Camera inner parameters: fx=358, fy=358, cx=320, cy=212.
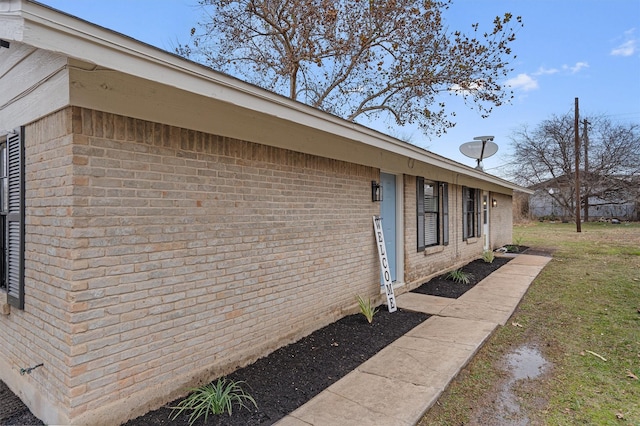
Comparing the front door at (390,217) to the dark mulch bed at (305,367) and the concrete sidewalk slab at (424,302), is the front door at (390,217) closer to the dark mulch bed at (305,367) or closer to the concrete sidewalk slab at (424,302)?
the concrete sidewalk slab at (424,302)

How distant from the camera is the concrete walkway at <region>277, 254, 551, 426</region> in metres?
2.77

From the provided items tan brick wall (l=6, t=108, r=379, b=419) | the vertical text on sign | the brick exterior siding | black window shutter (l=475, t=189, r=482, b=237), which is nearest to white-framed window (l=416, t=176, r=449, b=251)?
the vertical text on sign

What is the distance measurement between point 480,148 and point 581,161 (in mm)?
24432

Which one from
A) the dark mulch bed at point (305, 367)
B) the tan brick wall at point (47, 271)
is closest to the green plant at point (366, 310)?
the dark mulch bed at point (305, 367)

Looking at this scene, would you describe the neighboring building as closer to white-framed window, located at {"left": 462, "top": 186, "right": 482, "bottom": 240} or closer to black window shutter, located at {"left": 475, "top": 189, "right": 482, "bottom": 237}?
black window shutter, located at {"left": 475, "top": 189, "right": 482, "bottom": 237}

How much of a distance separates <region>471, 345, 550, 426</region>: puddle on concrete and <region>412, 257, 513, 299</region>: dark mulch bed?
252 cm

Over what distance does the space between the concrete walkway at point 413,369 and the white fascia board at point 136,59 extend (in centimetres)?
249

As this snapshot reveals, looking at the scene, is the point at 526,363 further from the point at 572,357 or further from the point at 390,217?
the point at 390,217

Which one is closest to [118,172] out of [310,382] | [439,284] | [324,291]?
[310,382]

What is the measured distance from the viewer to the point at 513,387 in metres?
3.33

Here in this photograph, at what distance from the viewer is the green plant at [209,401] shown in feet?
9.13

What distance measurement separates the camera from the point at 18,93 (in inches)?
118

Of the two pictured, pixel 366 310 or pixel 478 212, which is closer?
pixel 366 310

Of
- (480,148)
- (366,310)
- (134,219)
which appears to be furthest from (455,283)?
(134,219)
